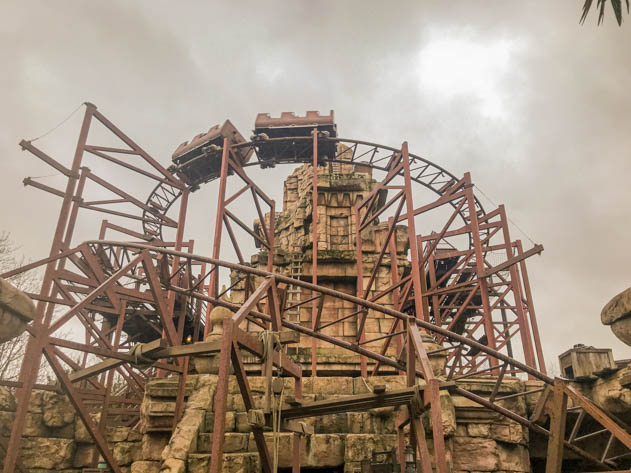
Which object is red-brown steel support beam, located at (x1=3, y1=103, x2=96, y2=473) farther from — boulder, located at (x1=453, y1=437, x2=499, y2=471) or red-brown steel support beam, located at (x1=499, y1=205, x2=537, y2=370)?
red-brown steel support beam, located at (x1=499, y1=205, x2=537, y2=370)

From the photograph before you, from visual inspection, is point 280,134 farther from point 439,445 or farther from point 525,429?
point 439,445

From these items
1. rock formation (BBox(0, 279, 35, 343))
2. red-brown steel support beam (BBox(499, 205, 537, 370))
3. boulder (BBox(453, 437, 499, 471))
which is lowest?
boulder (BBox(453, 437, 499, 471))

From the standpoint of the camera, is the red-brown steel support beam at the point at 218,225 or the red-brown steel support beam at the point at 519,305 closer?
the red-brown steel support beam at the point at 218,225

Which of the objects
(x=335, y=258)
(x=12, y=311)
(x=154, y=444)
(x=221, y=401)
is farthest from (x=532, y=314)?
(x=12, y=311)

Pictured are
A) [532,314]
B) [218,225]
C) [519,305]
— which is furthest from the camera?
[532,314]

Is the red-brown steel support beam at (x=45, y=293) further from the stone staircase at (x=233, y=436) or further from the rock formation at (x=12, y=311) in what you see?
the rock formation at (x=12, y=311)

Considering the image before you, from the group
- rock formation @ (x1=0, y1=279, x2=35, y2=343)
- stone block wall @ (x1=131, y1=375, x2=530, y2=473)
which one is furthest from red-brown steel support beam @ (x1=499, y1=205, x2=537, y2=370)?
rock formation @ (x1=0, y1=279, x2=35, y2=343)

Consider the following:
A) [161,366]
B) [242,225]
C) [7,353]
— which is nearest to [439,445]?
[161,366]

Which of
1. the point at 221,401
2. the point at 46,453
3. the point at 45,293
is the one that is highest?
the point at 45,293

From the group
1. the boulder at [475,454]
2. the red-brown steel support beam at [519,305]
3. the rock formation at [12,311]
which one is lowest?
the boulder at [475,454]

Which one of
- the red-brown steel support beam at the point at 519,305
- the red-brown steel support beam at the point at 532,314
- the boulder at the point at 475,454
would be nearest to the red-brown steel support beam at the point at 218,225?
the boulder at the point at 475,454

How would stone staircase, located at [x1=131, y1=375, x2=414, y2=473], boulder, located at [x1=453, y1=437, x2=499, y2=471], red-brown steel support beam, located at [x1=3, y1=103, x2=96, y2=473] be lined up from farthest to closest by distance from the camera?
boulder, located at [x1=453, y1=437, x2=499, y2=471] → stone staircase, located at [x1=131, y1=375, x2=414, y2=473] → red-brown steel support beam, located at [x1=3, y1=103, x2=96, y2=473]

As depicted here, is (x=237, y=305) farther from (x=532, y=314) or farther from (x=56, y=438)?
(x=532, y=314)

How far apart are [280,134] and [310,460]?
33.5 feet
